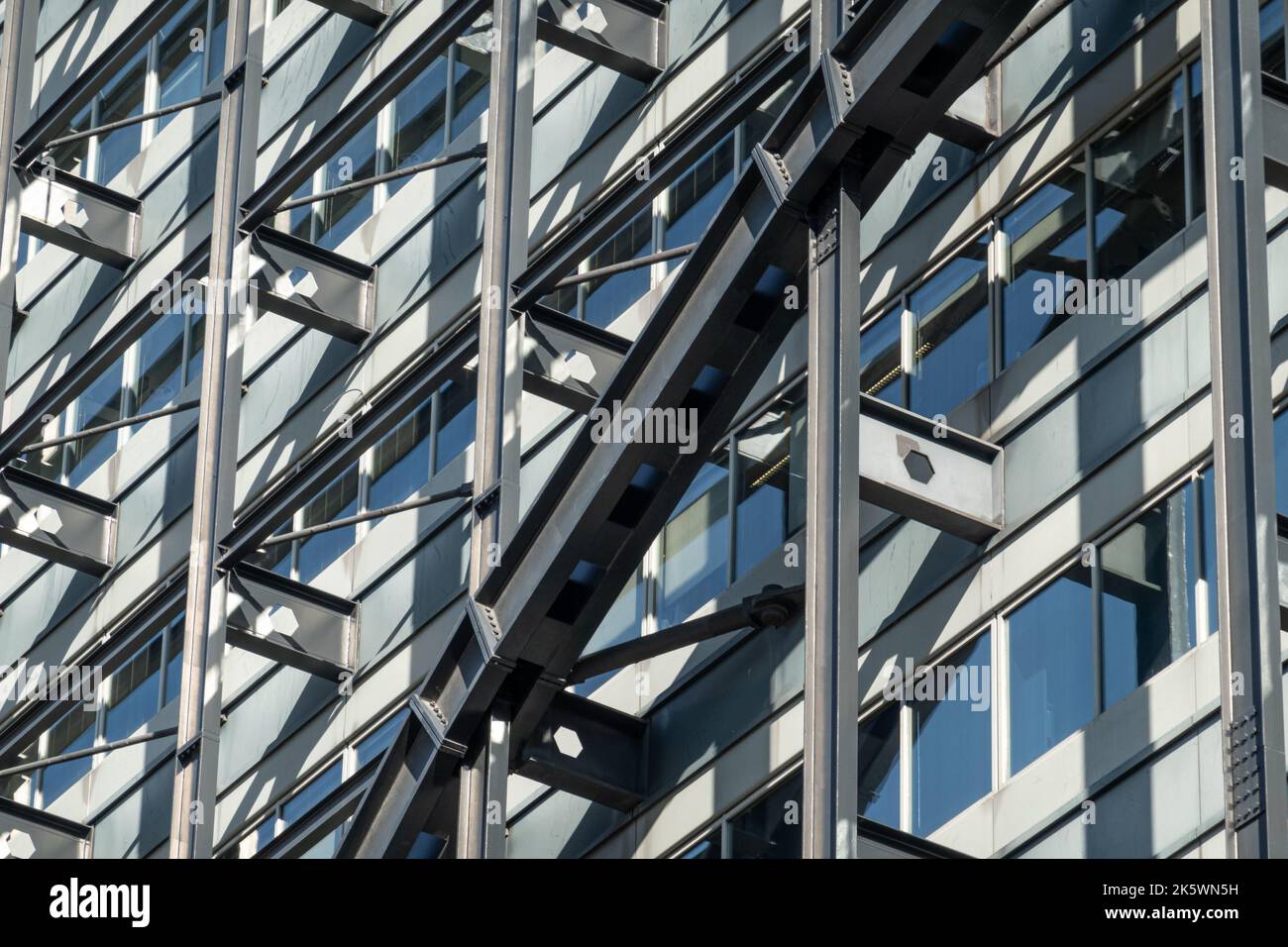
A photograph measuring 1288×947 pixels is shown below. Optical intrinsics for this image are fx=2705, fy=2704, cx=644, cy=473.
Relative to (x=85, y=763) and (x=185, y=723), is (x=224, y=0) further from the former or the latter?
(x=185, y=723)

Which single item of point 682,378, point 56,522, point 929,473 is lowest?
point 929,473

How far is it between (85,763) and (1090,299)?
18886mm

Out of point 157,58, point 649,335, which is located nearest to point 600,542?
point 649,335

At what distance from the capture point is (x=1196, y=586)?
1947 centimetres

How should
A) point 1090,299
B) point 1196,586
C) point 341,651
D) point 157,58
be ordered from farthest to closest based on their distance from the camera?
point 157,58, point 341,651, point 1090,299, point 1196,586

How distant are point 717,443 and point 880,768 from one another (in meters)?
3.33

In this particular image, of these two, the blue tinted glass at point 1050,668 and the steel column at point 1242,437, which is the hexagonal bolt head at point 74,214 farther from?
the steel column at point 1242,437

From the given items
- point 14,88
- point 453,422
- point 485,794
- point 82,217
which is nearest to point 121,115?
point 82,217

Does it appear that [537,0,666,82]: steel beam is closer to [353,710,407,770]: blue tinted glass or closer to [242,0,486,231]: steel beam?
[242,0,486,231]: steel beam

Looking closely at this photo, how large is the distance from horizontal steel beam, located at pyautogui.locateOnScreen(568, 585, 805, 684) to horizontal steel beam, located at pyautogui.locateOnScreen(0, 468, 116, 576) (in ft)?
41.4

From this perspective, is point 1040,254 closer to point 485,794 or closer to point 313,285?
point 485,794

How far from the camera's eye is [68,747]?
121ft

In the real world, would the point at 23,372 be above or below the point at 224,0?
below
